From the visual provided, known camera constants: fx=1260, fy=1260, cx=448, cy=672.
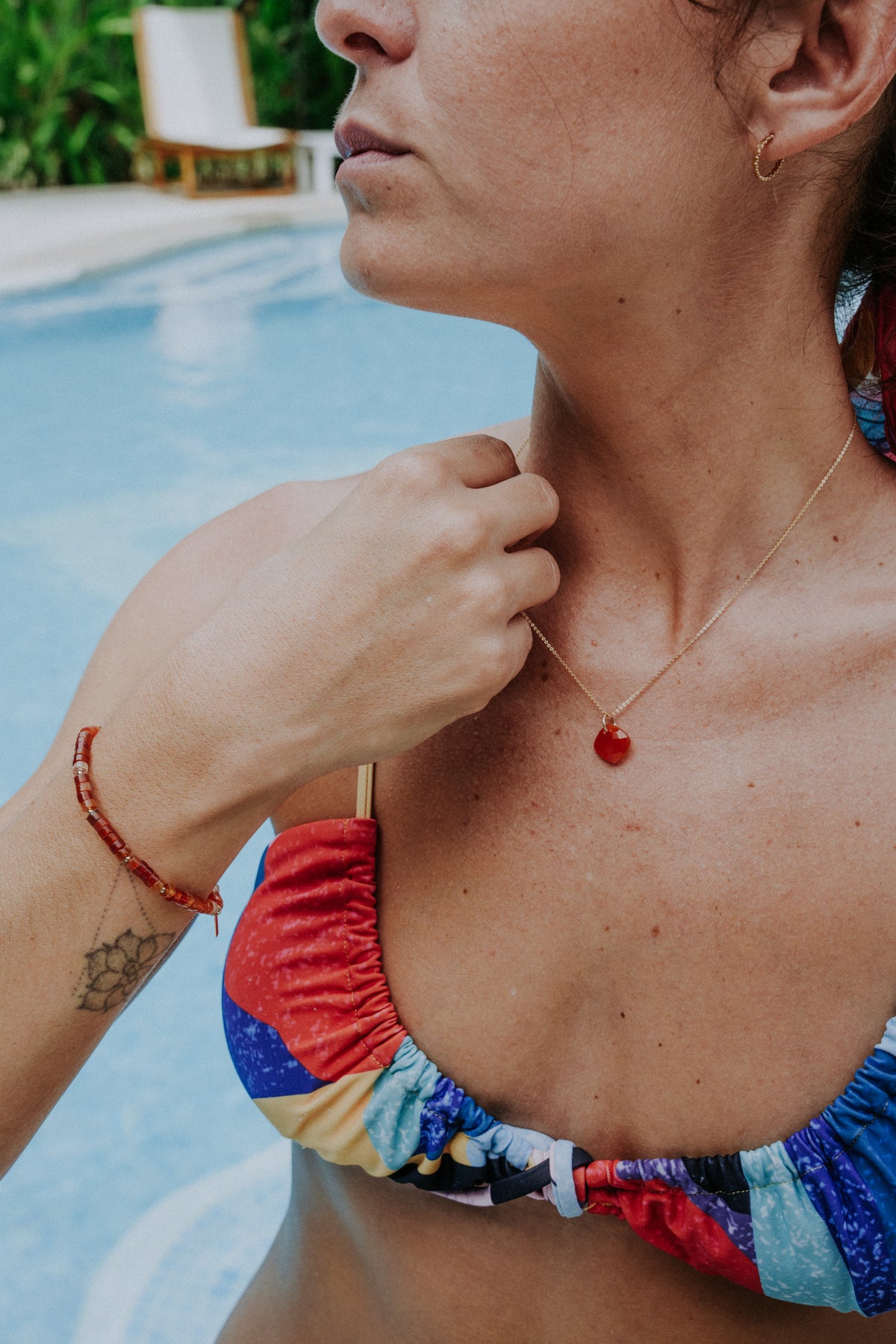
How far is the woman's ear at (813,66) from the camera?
40.7 inches

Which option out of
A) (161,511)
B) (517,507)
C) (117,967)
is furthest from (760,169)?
(161,511)

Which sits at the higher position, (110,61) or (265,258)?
(110,61)

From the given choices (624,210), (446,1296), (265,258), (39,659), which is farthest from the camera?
(265,258)

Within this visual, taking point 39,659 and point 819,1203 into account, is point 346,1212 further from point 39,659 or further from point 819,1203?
point 39,659

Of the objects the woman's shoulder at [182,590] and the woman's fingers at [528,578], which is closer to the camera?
the woman's fingers at [528,578]

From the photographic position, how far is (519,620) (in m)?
1.15

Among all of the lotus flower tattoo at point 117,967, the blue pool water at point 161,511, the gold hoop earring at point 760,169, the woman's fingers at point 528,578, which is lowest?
the blue pool water at point 161,511

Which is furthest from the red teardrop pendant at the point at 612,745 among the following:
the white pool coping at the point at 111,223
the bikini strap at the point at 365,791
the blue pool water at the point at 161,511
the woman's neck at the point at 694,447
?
the white pool coping at the point at 111,223

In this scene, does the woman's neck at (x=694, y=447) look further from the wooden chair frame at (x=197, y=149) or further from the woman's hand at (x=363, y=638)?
the wooden chair frame at (x=197, y=149)

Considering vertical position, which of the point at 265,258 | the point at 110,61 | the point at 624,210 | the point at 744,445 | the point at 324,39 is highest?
the point at 324,39

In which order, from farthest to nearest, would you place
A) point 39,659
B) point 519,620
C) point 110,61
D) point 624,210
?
point 110,61
point 39,659
point 519,620
point 624,210

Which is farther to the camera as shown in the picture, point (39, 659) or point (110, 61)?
point (110, 61)

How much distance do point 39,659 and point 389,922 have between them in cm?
373

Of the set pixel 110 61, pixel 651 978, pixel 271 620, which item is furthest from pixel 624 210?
pixel 110 61
